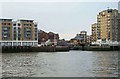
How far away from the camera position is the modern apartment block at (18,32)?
87562mm

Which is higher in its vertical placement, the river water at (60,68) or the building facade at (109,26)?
the building facade at (109,26)

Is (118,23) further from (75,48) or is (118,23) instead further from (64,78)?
(64,78)

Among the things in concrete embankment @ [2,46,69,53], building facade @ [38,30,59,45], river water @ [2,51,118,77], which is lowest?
river water @ [2,51,118,77]

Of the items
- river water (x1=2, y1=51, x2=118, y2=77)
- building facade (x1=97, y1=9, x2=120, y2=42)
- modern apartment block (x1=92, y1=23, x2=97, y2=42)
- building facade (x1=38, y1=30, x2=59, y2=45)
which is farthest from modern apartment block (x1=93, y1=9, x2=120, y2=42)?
river water (x1=2, y1=51, x2=118, y2=77)

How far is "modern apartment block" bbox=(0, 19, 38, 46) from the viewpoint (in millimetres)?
Answer: 87562

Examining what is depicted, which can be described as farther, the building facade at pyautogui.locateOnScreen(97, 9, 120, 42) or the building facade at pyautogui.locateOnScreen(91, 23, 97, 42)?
the building facade at pyautogui.locateOnScreen(91, 23, 97, 42)

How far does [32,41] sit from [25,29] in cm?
470

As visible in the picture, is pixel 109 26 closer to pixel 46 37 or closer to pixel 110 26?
pixel 110 26

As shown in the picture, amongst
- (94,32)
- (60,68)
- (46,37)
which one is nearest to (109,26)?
(94,32)

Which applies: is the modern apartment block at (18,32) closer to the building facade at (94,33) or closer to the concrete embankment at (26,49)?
the concrete embankment at (26,49)

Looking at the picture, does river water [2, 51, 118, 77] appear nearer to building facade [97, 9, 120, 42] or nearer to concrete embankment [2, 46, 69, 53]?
concrete embankment [2, 46, 69, 53]

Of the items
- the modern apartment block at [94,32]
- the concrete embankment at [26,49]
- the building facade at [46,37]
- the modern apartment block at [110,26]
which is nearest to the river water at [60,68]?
the concrete embankment at [26,49]

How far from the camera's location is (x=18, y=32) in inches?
3556

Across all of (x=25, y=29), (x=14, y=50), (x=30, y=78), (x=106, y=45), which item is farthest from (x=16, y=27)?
(x=30, y=78)
